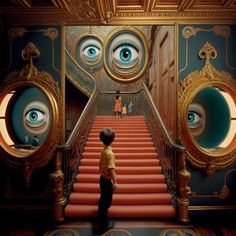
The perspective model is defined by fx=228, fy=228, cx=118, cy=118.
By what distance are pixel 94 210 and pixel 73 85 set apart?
22.4 ft

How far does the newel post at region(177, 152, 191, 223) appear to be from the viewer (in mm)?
4340

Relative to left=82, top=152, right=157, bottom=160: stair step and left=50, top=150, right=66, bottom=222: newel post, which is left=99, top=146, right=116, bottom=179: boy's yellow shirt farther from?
left=82, top=152, right=157, bottom=160: stair step

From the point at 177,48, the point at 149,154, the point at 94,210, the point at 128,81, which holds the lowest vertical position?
the point at 94,210

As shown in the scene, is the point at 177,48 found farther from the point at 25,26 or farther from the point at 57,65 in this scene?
the point at 25,26

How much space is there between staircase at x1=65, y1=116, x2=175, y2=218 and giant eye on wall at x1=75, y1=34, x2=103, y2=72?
6.68 meters

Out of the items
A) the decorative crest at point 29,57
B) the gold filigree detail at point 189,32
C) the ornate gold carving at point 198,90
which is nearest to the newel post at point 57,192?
the decorative crest at point 29,57

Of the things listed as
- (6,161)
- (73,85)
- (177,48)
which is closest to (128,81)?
(177,48)

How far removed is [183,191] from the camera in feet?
14.3

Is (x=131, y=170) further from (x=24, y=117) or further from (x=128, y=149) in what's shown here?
(x=24, y=117)

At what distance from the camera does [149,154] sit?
644 centimetres

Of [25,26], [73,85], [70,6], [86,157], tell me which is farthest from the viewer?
[73,85]

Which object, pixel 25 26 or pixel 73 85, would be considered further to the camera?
pixel 73 85

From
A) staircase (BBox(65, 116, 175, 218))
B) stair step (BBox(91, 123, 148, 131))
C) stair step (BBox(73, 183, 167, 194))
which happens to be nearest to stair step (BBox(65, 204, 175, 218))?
staircase (BBox(65, 116, 175, 218))

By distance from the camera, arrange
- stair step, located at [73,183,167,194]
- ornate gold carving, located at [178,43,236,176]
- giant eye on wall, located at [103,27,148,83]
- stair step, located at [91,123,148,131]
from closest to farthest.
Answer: giant eye on wall, located at [103,27,148,83]
ornate gold carving, located at [178,43,236,176]
stair step, located at [73,183,167,194]
stair step, located at [91,123,148,131]
